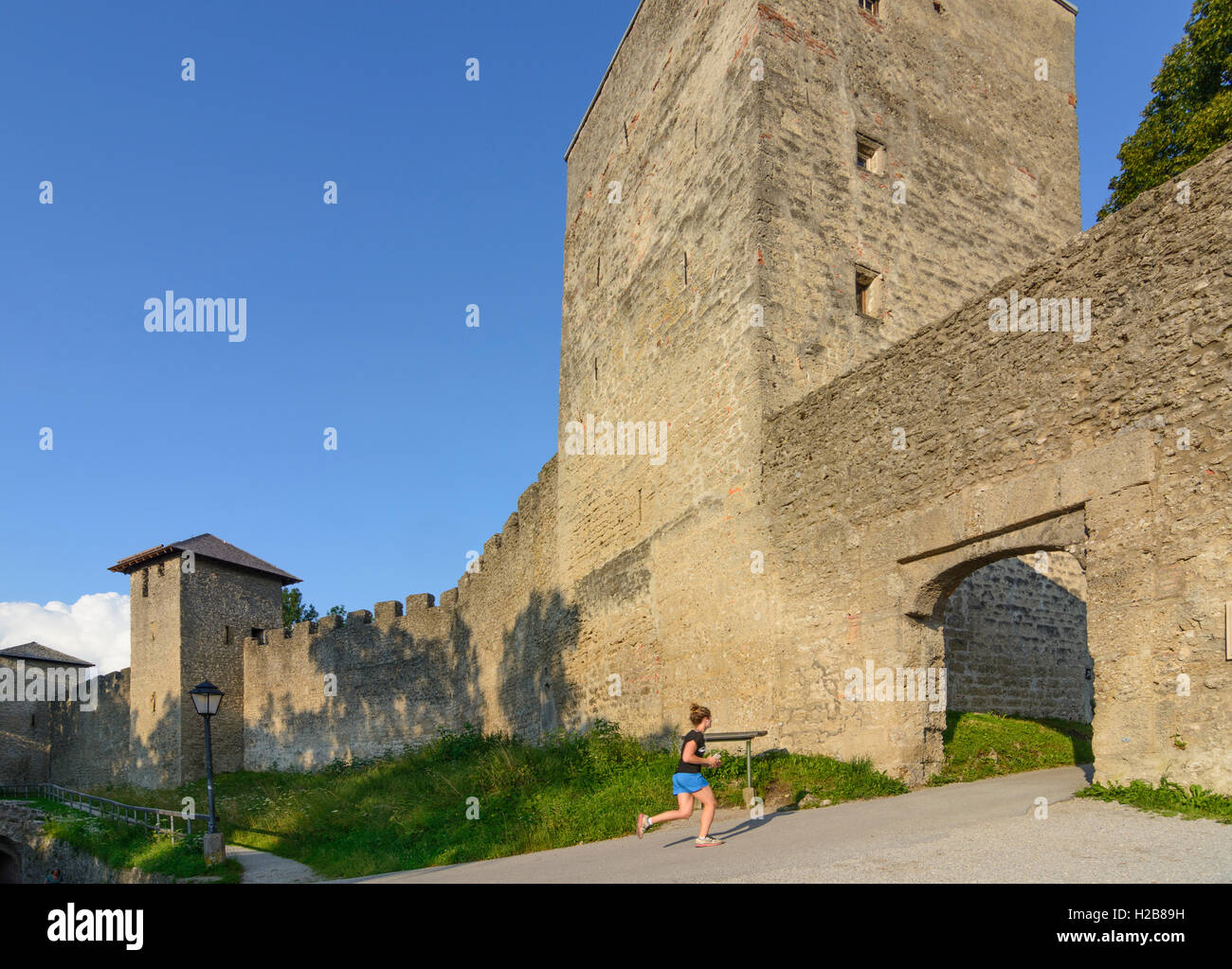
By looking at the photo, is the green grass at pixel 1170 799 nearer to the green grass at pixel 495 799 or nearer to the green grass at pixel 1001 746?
the green grass at pixel 495 799

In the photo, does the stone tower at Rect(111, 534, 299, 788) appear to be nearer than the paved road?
No

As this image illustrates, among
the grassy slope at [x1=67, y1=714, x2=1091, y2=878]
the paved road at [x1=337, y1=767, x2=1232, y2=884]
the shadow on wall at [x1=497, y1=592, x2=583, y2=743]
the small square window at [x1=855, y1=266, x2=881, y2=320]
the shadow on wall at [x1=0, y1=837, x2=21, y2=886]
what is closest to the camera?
the paved road at [x1=337, y1=767, x2=1232, y2=884]

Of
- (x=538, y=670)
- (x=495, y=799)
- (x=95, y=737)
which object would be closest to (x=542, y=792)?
(x=495, y=799)

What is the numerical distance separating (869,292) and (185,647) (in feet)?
79.4

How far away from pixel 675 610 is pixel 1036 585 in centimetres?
472

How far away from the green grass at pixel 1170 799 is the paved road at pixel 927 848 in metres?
0.15

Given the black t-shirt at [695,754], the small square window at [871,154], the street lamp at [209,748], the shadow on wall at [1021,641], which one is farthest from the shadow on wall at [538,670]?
the black t-shirt at [695,754]

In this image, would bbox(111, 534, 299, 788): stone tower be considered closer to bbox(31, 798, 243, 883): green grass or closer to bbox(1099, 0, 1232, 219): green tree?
bbox(31, 798, 243, 883): green grass

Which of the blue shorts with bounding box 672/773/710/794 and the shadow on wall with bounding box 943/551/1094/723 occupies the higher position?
the shadow on wall with bounding box 943/551/1094/723

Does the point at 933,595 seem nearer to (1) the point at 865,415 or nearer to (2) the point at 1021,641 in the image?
(1) the point at 865,415

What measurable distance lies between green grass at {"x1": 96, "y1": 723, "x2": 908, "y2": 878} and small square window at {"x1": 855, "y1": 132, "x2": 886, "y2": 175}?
8423 millimetres

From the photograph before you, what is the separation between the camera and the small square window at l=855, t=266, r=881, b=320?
13.0 meters

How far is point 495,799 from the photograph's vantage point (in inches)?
489

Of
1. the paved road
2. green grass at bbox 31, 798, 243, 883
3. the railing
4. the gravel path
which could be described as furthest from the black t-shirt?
the railing
